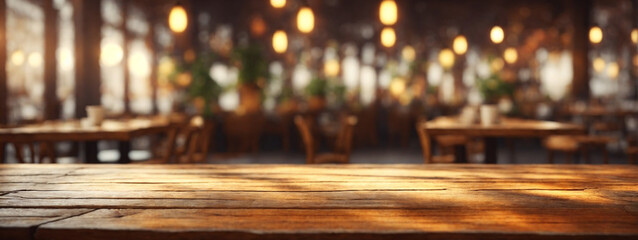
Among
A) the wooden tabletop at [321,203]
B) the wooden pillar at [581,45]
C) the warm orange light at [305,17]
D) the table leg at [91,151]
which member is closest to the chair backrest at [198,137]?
the table leg at [91,151]

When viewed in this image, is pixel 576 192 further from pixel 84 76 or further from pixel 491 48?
pixel 491 48

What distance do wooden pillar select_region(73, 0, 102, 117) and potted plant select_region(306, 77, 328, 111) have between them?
13.4 feet

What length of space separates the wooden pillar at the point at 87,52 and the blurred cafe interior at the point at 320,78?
16mm

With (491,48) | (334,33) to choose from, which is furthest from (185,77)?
(491,48)

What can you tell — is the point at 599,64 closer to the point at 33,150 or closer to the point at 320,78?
the point at 320,78

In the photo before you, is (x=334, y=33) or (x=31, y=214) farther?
(x=334, y=33)

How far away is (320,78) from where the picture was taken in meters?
10.6

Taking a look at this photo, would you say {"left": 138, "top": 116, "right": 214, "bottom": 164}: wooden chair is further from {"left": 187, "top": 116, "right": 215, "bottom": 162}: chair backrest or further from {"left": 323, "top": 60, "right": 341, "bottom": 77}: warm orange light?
{"left": 323, "top": 60, "right": 341, "bottom": 77}: warm orange light

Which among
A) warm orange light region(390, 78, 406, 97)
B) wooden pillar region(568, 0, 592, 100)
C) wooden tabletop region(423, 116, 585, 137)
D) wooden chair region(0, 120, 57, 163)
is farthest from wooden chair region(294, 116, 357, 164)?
warm orange light region(390, 78, 406, 97)

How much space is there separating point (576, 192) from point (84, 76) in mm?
7298

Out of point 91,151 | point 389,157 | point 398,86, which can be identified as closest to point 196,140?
point 91,151

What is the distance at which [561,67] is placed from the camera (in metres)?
14.7

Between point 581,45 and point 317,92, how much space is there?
502cm

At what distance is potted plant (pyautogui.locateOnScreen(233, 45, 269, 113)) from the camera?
9172 millimetres
